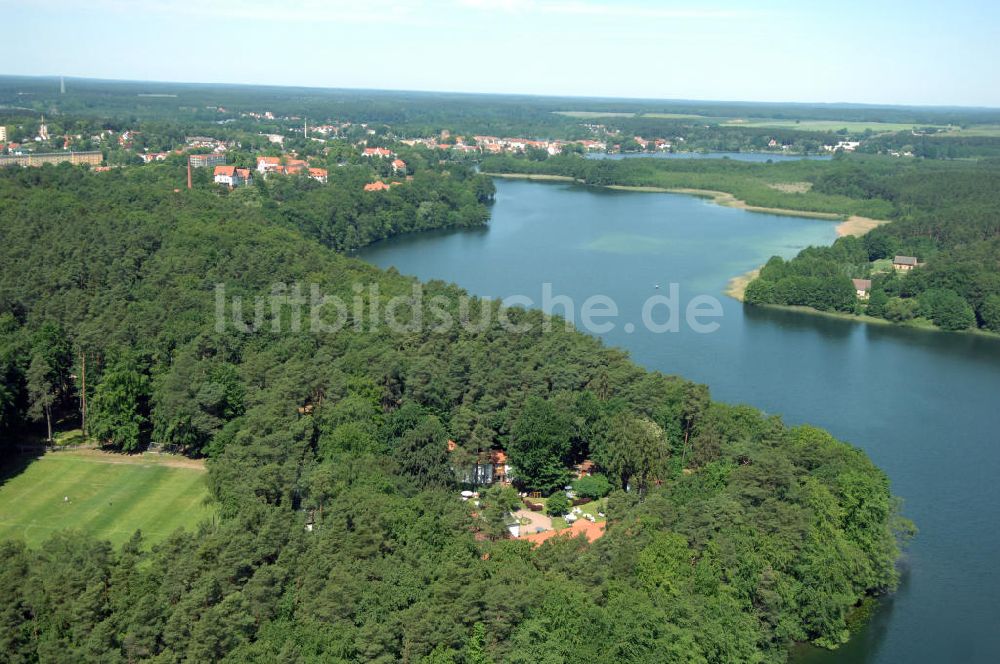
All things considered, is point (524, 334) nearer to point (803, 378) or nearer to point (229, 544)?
point (803, 378)

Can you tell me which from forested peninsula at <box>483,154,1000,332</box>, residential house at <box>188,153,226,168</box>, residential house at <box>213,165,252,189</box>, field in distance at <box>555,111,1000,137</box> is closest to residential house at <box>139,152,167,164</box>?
residential house at <box>188,153,226,168</box>

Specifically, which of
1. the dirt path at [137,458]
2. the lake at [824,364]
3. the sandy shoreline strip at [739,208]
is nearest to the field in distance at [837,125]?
the sandy shoreline strip at [739,208]

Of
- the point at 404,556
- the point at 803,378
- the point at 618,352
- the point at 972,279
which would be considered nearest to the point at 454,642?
the point at 404,556

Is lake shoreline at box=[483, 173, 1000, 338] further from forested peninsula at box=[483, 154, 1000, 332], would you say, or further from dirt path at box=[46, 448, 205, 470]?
dirt path at box=[46, 448, 205, 470]

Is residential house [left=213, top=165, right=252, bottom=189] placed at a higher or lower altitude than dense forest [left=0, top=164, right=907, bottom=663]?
higher

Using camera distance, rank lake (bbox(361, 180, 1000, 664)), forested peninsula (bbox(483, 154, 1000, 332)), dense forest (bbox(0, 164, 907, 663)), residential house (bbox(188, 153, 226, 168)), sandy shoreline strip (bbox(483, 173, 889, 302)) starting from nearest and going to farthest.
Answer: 1. dense forest (bbox(0, 164, 907, 663))
2. lake (bbox(361, 180, 1000, 664))
3. forested peninsula (bbox(483, 154, 1000, 332))
4. sandy shoreline strip (bbox(483, 173, 889, 302))
5. residential house (bbox(188, 153, 226, 168))

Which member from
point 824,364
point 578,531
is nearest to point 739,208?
point 824,364

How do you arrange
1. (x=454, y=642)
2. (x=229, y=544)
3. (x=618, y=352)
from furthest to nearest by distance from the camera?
(x=618, y=352)
(x=229, y=544)
(x=454, y=642)

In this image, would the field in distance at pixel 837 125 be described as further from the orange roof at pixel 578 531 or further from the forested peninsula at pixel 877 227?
the orange roof at pixel 578 531
